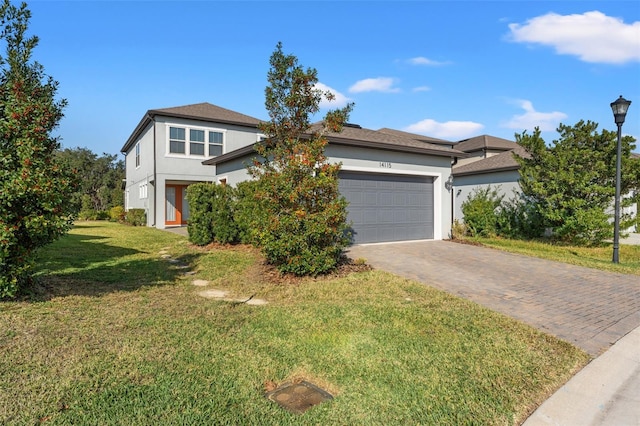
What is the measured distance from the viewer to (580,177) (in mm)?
11812

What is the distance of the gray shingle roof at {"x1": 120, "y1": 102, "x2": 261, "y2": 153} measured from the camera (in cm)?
1812

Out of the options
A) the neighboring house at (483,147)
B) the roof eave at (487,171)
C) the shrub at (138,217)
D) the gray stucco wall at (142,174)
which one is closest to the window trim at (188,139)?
the gray stucco wall at (142,174)

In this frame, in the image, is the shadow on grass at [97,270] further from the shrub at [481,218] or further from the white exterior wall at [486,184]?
the white exterior wall at [486,184]

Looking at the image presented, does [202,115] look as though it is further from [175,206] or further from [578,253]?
A: [578,253]

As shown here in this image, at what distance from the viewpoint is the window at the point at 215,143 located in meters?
19.5

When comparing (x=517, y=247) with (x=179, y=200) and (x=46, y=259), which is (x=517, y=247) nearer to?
(x=46, y=259)

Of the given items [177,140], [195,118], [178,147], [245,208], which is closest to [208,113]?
[195,118]

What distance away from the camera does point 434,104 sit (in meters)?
15.8

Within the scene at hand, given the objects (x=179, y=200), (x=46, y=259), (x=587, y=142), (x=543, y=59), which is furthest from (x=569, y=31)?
(x=179, y=200)

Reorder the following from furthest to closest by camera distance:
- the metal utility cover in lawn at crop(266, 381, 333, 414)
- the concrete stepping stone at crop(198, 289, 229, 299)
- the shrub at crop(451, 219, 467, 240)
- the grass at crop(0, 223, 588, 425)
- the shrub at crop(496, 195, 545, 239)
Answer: the shrub at crop(496, 195, 545, 239) → the shrub at crop(451, 219, 467, 240) → the concrete stepping stone at crop(198, 289, 229, 299) → the metal utility cover in lawn at crop(266, 381, 333, 414) → the grass at crop(0, 223, 588, 425)

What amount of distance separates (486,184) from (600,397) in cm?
1567

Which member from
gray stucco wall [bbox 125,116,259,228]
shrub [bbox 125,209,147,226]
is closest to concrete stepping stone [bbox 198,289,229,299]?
gray stucco wall [bbox 125,116,259,228]

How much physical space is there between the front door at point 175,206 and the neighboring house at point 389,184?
24.8 ft

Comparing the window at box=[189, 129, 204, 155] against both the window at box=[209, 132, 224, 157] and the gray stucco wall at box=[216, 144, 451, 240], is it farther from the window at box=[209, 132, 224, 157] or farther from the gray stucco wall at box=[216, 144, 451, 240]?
the gray stucco wall at box=[216, 144, 451, 240]
